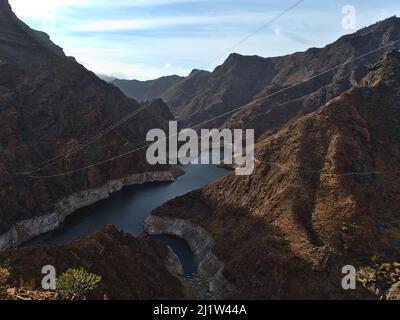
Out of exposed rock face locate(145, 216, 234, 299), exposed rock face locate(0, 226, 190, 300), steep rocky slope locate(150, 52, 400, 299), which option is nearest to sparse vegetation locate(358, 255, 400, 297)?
steep rocky slope locate(150, 52, 400, 299)

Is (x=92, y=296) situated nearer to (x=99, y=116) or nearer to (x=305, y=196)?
(x=305, y=196)

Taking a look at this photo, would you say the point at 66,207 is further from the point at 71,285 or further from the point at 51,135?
the point at 71,285

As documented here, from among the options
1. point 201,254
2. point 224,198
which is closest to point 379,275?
point 201,254

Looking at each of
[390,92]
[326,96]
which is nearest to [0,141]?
[390,92]

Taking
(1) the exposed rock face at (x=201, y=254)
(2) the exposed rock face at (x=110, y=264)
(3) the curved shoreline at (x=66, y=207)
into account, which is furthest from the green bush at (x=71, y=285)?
(3) the curved shoreline at (x=66, y=207)

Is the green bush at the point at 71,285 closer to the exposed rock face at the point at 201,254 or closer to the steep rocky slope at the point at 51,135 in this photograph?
the exposed rock face at the point at 201,254
